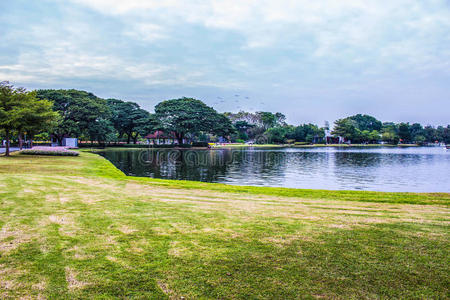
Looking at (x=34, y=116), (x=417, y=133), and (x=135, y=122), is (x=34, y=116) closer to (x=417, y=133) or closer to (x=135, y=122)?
(x=135, y=122)

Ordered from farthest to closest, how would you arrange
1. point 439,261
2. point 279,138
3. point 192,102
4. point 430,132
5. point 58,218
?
point 430,132, point 279,138, point 192,102, point 58,218, point 439,261

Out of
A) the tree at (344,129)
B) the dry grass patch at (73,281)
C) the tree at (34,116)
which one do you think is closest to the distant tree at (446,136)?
the tree at (344,129)

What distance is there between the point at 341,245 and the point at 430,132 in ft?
650

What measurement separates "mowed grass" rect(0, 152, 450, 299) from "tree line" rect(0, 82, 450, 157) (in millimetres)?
24527

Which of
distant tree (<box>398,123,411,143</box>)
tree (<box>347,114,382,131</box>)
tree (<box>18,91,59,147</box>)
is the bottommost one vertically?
tree (<box>18,91,59,147</box>)

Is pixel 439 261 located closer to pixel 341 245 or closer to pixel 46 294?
pixel 341 245

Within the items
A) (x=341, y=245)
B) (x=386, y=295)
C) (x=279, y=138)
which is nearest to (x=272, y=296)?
(x=386, y=295)

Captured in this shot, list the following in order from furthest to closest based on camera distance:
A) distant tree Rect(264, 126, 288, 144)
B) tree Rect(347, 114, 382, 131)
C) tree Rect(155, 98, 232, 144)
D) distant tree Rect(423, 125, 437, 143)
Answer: tree Rect(347, 114, 382, 131) → distant tree Rect(423, 125, 437, 143) → distant tree Rect(264, 126, 288, 144) → tree Rect(155, 98, 232, 144)

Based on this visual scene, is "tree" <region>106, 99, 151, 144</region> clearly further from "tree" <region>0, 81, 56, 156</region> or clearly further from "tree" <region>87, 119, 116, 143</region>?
"tree" <region>0, 81, 56, 156</region>

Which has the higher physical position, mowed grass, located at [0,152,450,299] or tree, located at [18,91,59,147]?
tree, located at [18,91,59,147]

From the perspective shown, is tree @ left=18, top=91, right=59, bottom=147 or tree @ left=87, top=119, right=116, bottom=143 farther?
tree @ left=87, top=119, right=116, bottom=143

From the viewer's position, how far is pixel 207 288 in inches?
153

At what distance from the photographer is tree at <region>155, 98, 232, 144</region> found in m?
77.8

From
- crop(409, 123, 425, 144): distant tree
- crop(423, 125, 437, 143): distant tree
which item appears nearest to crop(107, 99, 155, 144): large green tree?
crop(409, 123, 425, 144): distant tree
